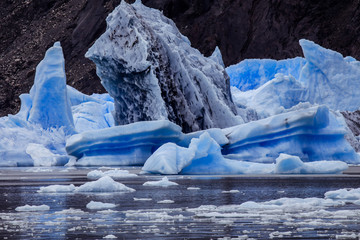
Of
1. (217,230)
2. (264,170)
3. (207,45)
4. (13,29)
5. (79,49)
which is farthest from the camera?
(13,29)

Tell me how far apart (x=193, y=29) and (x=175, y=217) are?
122 feet

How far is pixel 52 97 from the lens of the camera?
17.9m

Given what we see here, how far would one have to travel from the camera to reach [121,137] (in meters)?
13.7

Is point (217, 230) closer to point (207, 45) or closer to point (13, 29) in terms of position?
point (207, 45)

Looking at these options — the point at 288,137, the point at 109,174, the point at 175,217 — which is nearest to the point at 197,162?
the point at 109,174

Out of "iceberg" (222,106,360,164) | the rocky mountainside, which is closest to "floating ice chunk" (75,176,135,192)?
"iceberg" (222,106,360,164)

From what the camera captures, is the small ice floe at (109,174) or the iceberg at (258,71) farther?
the iceberg at (258,71)

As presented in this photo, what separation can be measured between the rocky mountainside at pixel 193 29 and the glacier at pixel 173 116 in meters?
13.7

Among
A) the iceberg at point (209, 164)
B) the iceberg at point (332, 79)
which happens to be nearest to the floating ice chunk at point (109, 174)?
the iceberg at point (209, 164)

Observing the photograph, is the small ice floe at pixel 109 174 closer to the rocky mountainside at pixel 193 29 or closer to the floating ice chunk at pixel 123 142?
the floating ice chunk at pixel 123 142

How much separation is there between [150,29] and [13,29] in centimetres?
3776

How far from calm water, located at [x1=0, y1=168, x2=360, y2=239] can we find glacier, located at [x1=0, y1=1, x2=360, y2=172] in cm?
390

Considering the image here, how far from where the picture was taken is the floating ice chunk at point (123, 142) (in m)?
13.5

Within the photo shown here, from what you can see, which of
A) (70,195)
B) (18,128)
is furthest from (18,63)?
(70,195)
